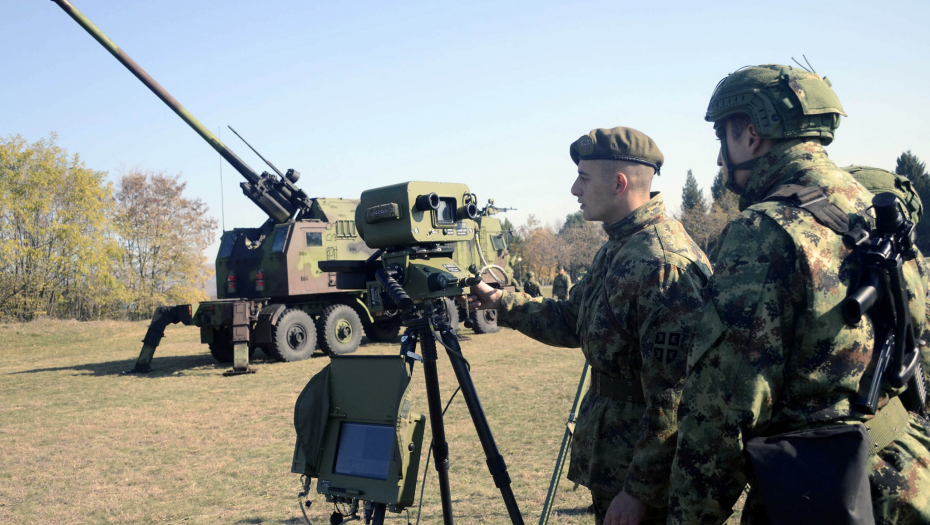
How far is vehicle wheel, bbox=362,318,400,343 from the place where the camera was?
1470 cm

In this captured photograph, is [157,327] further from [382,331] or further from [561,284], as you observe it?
[561,284]

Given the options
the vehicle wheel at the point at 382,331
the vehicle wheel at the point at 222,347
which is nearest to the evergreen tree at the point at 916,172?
the vehicle wheel at the point at 382,331

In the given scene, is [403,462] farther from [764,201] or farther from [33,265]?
[33,265]

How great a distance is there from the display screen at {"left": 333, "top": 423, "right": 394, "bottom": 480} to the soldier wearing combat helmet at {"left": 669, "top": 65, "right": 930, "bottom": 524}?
1.71 meters

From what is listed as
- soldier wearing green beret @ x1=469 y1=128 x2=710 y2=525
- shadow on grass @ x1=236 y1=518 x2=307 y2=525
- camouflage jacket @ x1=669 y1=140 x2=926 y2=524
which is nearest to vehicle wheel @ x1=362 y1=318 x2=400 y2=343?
shadow on grass @ x1=236 y1=518 x2=307 y2=525

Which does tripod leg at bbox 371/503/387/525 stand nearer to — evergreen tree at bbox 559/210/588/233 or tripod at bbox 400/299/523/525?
tripod at bbox 400/299/523/525

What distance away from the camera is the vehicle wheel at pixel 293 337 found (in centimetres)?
1225

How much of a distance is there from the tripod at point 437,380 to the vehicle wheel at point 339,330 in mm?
9887

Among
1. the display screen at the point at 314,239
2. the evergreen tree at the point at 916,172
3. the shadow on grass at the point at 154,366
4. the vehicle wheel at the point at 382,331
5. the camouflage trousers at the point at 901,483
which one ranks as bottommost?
the shadow on grass at the point at 154,366

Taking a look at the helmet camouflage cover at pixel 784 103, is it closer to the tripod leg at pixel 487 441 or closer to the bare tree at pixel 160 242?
the tripod leg at pixel 487 441

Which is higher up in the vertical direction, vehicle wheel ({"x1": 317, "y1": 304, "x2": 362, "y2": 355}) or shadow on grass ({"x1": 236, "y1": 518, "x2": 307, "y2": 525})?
vehicle wheel ({"x1": 317, "y1": 304, "x2": 362, "y2": 355})

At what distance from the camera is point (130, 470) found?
581cm

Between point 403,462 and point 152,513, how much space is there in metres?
2.69

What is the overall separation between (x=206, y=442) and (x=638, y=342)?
569 cm
